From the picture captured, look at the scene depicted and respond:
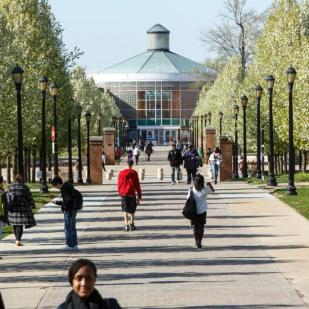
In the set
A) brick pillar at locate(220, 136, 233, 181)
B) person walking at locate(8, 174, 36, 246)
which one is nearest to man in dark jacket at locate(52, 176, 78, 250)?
person walking at locate(8, 174, 36, 246)

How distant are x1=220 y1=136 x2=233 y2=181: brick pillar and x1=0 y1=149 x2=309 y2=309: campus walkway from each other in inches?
915

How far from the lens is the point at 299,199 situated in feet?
113

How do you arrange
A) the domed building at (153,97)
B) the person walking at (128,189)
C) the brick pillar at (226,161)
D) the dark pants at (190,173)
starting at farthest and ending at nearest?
the domed building at (153,97) → the brick pillar at (226,161) → the dark pants at (190,173) → the person walking at (128,189)

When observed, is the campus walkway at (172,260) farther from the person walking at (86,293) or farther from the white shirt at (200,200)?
the person walking at (86,293)

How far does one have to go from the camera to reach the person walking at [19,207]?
2152 centimetres

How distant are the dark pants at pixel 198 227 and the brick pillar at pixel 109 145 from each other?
62.9m

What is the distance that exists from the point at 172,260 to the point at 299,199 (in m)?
15.8

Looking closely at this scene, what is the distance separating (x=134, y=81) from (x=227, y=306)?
171879 millimetres

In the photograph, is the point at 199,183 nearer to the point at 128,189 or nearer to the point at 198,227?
the point at 198,227

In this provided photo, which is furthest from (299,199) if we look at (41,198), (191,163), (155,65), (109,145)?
(155,65)

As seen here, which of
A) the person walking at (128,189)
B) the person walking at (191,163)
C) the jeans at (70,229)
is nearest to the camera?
the jeans at (70,229)

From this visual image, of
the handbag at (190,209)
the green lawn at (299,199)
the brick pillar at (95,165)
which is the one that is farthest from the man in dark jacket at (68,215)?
the brick pillar at (95,165)

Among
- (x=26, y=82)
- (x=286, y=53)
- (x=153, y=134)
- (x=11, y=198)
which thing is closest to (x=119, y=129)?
(x=153, y=134)

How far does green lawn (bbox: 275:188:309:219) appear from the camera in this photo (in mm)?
30116
